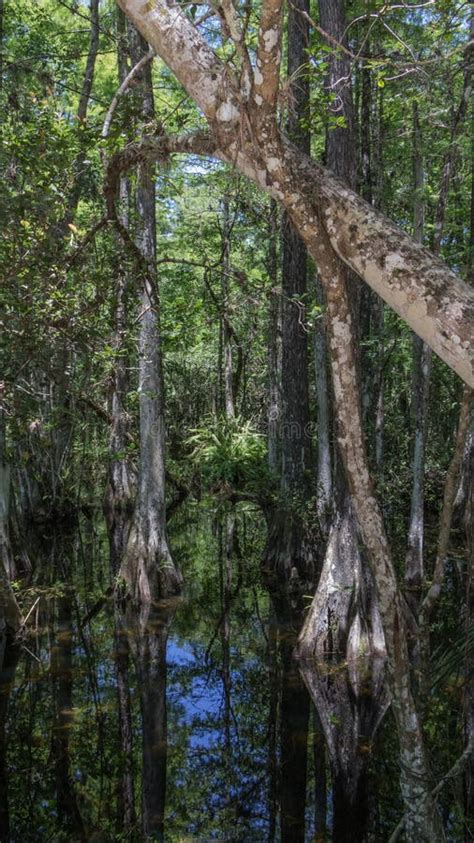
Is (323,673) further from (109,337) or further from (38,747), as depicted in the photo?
(109,337)

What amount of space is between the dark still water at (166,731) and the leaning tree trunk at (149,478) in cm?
40

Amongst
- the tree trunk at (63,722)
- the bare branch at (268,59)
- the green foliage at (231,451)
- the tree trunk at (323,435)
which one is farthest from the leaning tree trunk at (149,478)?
the bare branch at (268,59)

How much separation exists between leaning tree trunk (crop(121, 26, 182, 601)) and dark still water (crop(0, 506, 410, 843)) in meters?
0.40

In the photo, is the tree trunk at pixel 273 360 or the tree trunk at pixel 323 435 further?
the tree trunk at pixel 273 360

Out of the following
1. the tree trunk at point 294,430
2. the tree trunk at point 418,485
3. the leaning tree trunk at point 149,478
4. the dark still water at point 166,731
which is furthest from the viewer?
the tree trunk at point 294,430

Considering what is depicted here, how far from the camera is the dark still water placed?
Result: 493cm

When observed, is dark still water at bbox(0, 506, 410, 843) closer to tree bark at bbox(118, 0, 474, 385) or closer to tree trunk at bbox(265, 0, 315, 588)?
tree trunk at bbox(265, 0, 315, 588)

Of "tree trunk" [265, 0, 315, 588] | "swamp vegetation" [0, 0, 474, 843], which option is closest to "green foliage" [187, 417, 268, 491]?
"swamp vegetation" [0, 0, 474, 843]

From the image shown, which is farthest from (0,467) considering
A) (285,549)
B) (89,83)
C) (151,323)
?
(89,83)

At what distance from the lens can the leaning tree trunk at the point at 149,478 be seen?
31.4 feet

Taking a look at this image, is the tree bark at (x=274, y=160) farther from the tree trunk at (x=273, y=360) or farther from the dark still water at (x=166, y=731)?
the tree trunk at (x=273, y=360)

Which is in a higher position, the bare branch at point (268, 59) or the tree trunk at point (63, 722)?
the bare branch at point (268, 59)

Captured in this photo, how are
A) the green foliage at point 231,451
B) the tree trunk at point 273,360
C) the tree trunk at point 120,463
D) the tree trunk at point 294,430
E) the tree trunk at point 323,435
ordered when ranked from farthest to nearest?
the green foliage at point 231,451, the tree trunk at point 273,360, the tree trunk at point 120,463, the tree trunk at point 323,435, the tree trunk at point 294,430

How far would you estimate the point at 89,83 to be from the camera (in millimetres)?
10680
